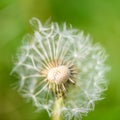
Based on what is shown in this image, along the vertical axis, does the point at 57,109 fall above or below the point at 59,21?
below

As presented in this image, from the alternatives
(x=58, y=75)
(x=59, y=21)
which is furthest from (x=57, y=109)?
(x=59, y=21)

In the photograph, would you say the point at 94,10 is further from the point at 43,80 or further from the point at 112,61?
the point at 43,80

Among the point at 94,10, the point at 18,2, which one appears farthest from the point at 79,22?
the point at 18,2

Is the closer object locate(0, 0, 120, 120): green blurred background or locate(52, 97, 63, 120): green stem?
locate(52, 97, 63, 120): green stem

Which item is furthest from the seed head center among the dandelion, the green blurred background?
the green blurred background

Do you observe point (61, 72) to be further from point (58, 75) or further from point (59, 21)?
point (59, 21)

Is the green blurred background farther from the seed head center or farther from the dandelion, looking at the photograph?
the seed head center
